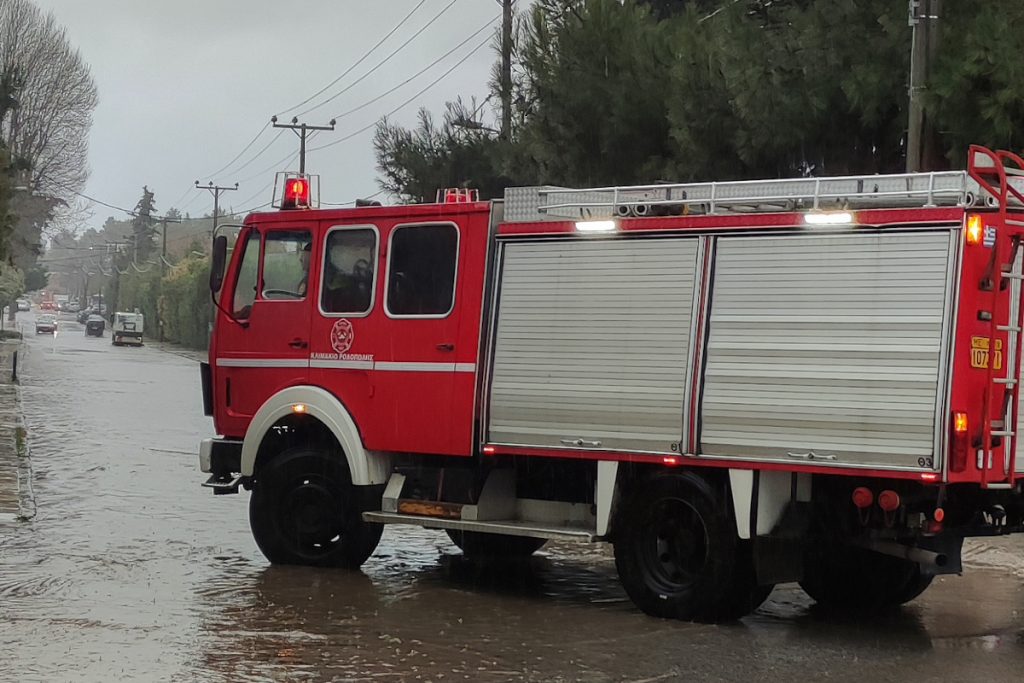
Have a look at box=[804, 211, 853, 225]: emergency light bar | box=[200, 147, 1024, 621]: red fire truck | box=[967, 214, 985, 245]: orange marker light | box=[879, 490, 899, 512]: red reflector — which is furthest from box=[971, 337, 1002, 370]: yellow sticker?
box=[804, 211, 853, 225]: emergency light bar

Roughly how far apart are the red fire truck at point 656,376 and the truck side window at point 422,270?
0.06 feet

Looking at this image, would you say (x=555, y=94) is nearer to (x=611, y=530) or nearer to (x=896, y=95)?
(x=896, y=95)

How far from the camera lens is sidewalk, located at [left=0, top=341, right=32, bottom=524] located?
13.9 meters

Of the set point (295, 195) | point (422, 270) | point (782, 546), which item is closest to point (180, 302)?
point (295, 195)

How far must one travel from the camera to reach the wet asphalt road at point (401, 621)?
309 inches

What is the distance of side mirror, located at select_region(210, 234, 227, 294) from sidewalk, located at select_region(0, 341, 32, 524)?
338 cm

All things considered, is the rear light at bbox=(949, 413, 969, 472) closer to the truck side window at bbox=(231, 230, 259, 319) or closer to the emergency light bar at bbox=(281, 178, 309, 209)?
the emergency light bar at bbox=(281, 178, 309, 209)

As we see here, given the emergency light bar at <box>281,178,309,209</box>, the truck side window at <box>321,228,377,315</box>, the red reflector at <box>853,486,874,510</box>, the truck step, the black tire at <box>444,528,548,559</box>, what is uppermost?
the emergency light bar at <box>281,178,309,209</box>

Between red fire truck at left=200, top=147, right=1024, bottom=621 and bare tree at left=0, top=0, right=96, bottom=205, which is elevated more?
bare tree at left=0, top=0, right=96, bottom=205

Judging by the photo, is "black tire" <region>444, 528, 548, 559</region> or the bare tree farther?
the bare tree

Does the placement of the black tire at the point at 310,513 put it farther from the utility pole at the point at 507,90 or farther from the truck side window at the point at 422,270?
the utility pole at the point at 507,90

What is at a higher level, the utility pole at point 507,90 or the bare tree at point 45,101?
the bare tree at point 45,101

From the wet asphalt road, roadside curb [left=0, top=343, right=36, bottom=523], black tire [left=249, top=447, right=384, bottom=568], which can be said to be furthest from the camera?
roadside curb [left=0, top=343, right=36, bottom=523]

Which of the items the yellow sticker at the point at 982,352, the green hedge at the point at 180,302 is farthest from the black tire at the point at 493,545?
the green hedge at the point at 180,302
